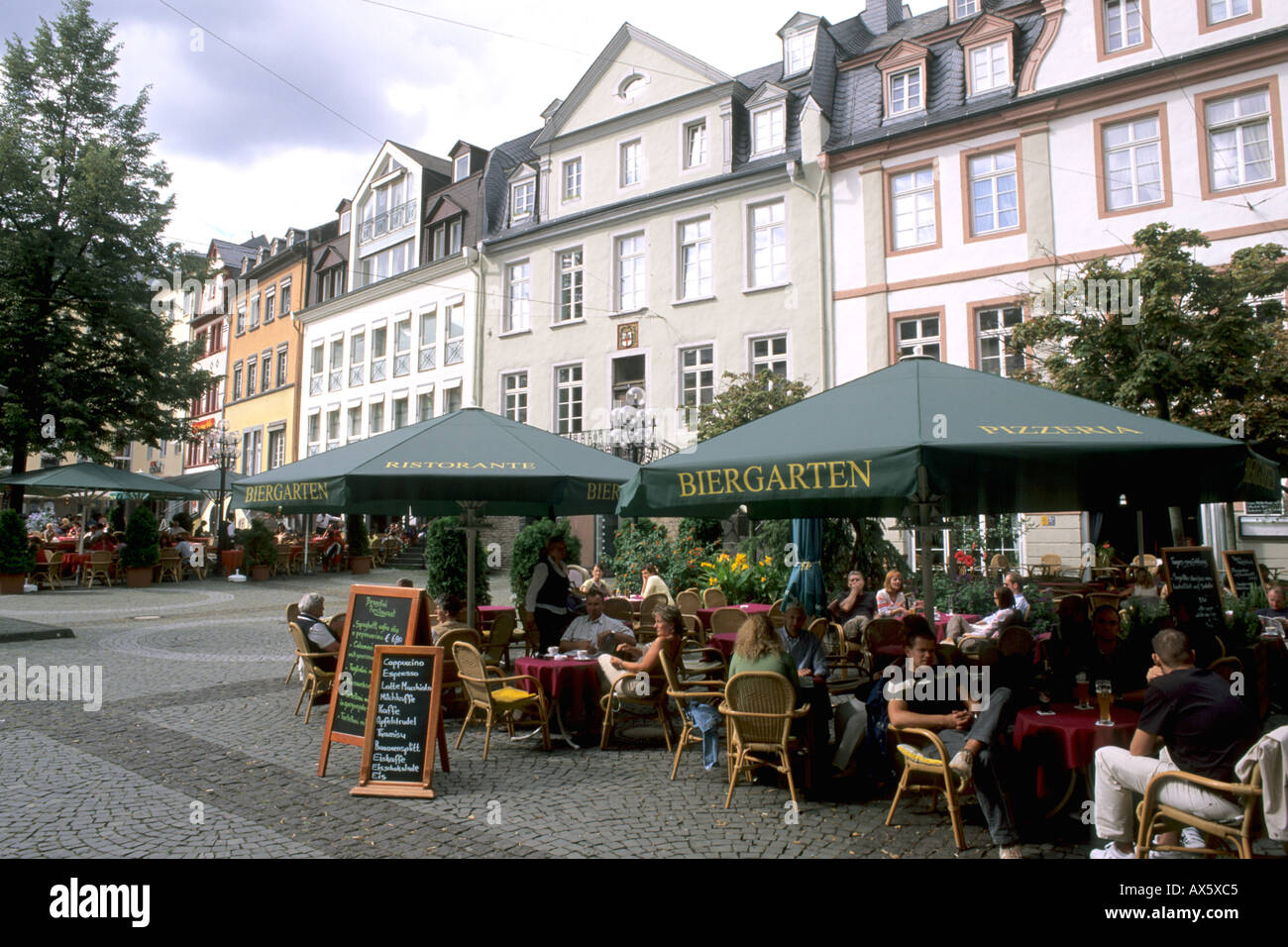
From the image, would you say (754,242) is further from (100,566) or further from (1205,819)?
(1205,819)

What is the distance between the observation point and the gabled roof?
23984 millimetres

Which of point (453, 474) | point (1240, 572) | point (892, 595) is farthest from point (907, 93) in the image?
point (453, 474)

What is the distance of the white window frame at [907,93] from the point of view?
20078 mm

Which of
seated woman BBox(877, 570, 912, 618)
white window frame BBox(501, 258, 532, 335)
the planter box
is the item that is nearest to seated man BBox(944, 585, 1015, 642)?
seated woman BBox(877, 570, 912, 618)

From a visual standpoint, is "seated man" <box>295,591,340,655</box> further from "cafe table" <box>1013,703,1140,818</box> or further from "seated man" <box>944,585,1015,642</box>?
"seated man" <box>944,585,1015,642</box>

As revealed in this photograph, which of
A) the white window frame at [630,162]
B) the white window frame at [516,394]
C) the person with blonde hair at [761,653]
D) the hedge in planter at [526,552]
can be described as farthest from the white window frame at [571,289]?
the person with blonde hair at [761,653]

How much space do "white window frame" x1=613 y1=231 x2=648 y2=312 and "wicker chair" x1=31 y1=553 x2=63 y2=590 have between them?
1577 cm

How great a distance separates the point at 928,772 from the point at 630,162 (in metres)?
23.3

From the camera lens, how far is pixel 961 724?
4969mm

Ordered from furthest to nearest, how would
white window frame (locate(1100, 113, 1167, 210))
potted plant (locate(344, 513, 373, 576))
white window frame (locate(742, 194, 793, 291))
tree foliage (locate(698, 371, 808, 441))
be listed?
potted plant (locate(344, 513, 373, 576))
white window frame (locate(742, 194, 793, 291))
tree foliage (locate(698, 371, 808, 441))
white window frame (locate(1100, 113, 1167, 210))

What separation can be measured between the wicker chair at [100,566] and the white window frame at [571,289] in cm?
1369

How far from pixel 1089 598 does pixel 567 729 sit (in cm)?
865
